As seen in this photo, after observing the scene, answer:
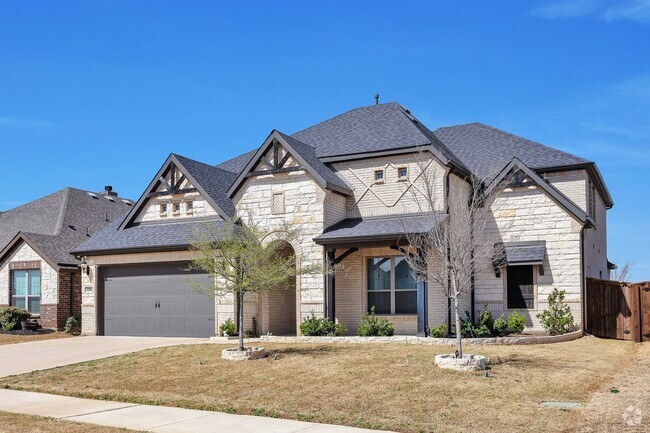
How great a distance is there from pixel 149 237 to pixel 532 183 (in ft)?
47.6

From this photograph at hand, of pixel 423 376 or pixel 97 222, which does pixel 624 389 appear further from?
pixel 97 222

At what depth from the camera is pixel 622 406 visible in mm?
11812

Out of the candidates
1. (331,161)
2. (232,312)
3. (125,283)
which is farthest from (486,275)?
(125,283)

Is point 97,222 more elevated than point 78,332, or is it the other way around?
point 97,222

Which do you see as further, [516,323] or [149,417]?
[516,323]

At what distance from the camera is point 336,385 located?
46.4 feet

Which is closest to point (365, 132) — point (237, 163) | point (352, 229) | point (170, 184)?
point (352, 229)

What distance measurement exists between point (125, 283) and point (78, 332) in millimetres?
4057

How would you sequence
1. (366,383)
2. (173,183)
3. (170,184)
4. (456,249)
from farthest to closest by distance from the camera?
1. (170,184)
2. (173,183)
3. (456,249)
4. (366,383)

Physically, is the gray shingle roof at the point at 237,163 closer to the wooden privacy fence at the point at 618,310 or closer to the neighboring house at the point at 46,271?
the neighboring house at the point at 46,271

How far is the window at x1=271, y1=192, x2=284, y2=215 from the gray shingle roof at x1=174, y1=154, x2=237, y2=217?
6.77 ft

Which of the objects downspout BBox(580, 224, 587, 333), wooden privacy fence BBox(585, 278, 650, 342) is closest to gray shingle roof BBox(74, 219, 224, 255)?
downspout BBox(580, 224, 587, 333)

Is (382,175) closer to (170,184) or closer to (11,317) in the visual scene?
(170,184)

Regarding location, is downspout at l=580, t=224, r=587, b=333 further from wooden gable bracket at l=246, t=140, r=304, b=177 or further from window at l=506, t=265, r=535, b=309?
wooden gable bracket at l=246, t=140, r=304, b=177
